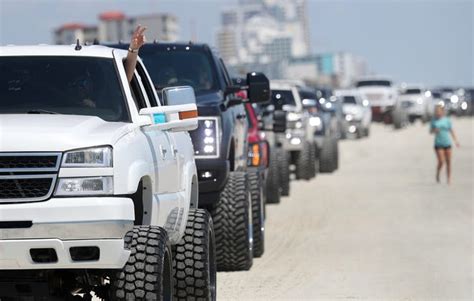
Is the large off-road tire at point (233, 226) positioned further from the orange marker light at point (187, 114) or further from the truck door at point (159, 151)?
the orange marker light at point (187, 114)

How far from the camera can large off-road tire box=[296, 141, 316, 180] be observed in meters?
30.2

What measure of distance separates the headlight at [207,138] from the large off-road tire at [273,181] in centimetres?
944

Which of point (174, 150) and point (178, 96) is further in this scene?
point (174, 150)

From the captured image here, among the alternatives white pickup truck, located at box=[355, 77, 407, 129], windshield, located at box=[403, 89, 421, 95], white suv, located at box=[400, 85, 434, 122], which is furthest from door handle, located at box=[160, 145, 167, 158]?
windshield, located at box=[403, 89, 421, 95]

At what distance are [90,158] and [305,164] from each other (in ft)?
73.5

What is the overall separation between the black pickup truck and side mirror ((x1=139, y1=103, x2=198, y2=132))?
3.99m

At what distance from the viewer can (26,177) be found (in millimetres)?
7852

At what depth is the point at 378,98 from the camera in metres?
67.6

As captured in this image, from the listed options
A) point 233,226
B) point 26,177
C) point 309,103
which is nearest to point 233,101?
point 233,226

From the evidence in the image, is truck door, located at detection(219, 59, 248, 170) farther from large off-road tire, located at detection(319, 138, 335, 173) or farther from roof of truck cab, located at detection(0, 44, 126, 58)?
large off-road tire, located at detection(319, 138, 335, 173)

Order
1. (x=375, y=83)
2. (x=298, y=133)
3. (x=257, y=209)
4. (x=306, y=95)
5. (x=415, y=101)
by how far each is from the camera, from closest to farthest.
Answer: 1. (x=257, y=209)
2. (x=298, y=133)
3. (x=306, y=95)
4. (x=375, y=83)
5. (x=415, y=101)

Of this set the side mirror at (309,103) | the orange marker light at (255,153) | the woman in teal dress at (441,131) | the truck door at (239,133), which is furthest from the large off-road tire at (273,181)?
the side mirror at (309,103)

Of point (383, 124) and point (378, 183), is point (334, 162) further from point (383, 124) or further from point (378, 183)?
point (383, 124)

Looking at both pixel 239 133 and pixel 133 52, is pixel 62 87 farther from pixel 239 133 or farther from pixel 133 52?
pixel 239 133
